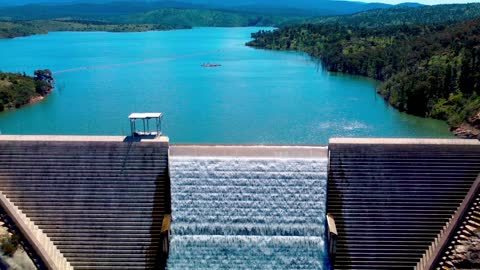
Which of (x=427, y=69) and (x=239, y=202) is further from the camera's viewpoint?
(x=427, y=69)

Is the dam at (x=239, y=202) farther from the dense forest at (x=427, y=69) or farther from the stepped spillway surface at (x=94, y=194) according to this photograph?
the dense forest at (x=427, y=69)

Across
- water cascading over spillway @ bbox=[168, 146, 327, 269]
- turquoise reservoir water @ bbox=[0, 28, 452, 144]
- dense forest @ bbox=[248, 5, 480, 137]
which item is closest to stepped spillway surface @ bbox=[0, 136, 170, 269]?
water cascading over spillway @ bbox=[168, 146, 327, 269]

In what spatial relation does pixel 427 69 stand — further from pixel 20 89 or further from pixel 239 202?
pixel 20 89

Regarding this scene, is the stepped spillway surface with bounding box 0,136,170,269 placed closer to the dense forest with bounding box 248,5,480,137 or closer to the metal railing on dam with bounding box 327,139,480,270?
the metal railing on dam with bounding box 327,139,480,270

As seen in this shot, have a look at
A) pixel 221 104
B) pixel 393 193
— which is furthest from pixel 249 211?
pixel 221 104

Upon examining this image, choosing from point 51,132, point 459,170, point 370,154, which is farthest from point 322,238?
point 51,132

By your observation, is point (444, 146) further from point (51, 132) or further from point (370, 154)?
point (51, 132)
